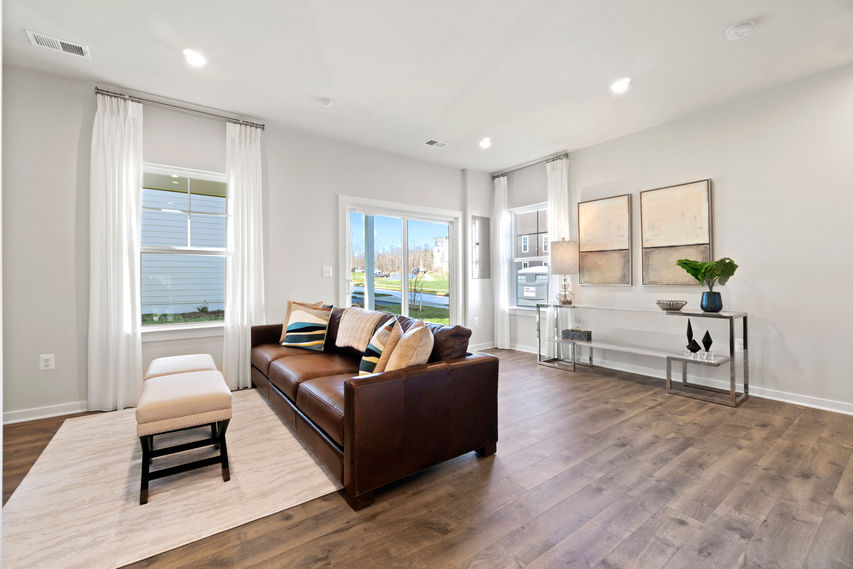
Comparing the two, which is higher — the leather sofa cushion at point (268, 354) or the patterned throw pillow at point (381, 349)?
the patterned throw pillow at point (381, 349)

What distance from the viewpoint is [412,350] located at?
2.51 metres

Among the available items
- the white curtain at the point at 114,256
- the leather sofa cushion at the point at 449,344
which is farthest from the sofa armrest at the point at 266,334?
the leather sofa cushion at the point at 449,344

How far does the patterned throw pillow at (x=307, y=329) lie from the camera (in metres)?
3.95

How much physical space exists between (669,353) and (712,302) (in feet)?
2.24

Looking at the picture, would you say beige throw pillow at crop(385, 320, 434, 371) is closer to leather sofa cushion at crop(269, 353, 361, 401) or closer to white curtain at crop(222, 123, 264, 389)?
leather sofa cushion at crop(269, 353, 361, 401)

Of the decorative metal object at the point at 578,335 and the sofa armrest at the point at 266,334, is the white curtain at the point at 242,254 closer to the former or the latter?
the sofa armrest at the point at 266,334

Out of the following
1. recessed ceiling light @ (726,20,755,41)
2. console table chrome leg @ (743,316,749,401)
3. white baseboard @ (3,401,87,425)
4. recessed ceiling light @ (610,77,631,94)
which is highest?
recessed ceiling light @ (726,20,755,41)

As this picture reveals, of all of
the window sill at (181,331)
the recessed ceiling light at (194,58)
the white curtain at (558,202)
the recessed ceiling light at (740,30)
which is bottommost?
the window sill at (181,331)

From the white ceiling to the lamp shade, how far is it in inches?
55.3

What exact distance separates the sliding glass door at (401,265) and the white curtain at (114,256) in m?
2.19

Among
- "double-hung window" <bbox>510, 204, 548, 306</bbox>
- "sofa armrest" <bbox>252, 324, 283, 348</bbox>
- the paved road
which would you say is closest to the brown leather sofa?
"sofa armrest" <bbox>252, 324, 283, 348</bbox>

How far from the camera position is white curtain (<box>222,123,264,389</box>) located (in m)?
4.20

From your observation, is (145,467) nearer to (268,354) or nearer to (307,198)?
(268,354)

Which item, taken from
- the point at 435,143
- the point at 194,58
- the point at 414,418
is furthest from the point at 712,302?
the point at 194,58
